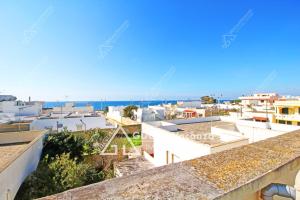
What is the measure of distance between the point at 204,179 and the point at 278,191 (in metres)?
0.61

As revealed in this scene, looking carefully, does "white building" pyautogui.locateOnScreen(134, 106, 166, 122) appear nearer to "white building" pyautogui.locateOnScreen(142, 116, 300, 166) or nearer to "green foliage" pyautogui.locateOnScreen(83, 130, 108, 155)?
"green foliage" pyautogui.locateOnScreen(83, 130, 108, 155)

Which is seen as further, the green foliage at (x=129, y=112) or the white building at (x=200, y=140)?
the green foliage at (x=129, y=112)

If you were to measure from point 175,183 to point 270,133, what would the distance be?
40.0 ft

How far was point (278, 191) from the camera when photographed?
1759 mm

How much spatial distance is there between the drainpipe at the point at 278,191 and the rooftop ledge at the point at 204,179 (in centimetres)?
5

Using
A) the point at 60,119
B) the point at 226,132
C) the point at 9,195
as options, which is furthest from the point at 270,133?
the point at 60,119

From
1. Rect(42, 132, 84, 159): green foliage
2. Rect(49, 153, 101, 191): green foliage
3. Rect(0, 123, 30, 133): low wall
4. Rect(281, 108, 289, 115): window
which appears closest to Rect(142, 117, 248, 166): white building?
Rect(49, 153, 101, 191): green foliage

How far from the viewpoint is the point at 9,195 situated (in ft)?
25.0

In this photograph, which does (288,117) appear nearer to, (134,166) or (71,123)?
(134,166)

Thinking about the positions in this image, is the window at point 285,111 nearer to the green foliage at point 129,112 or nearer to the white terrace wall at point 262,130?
the white terrace wall at point 262,130

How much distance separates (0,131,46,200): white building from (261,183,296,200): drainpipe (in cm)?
787

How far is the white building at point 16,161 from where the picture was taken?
7433 millimetres

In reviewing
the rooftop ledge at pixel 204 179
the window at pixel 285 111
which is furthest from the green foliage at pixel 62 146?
the window at pixel 285 111

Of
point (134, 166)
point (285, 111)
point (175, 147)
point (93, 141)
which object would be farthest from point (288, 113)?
point (93, 141)
